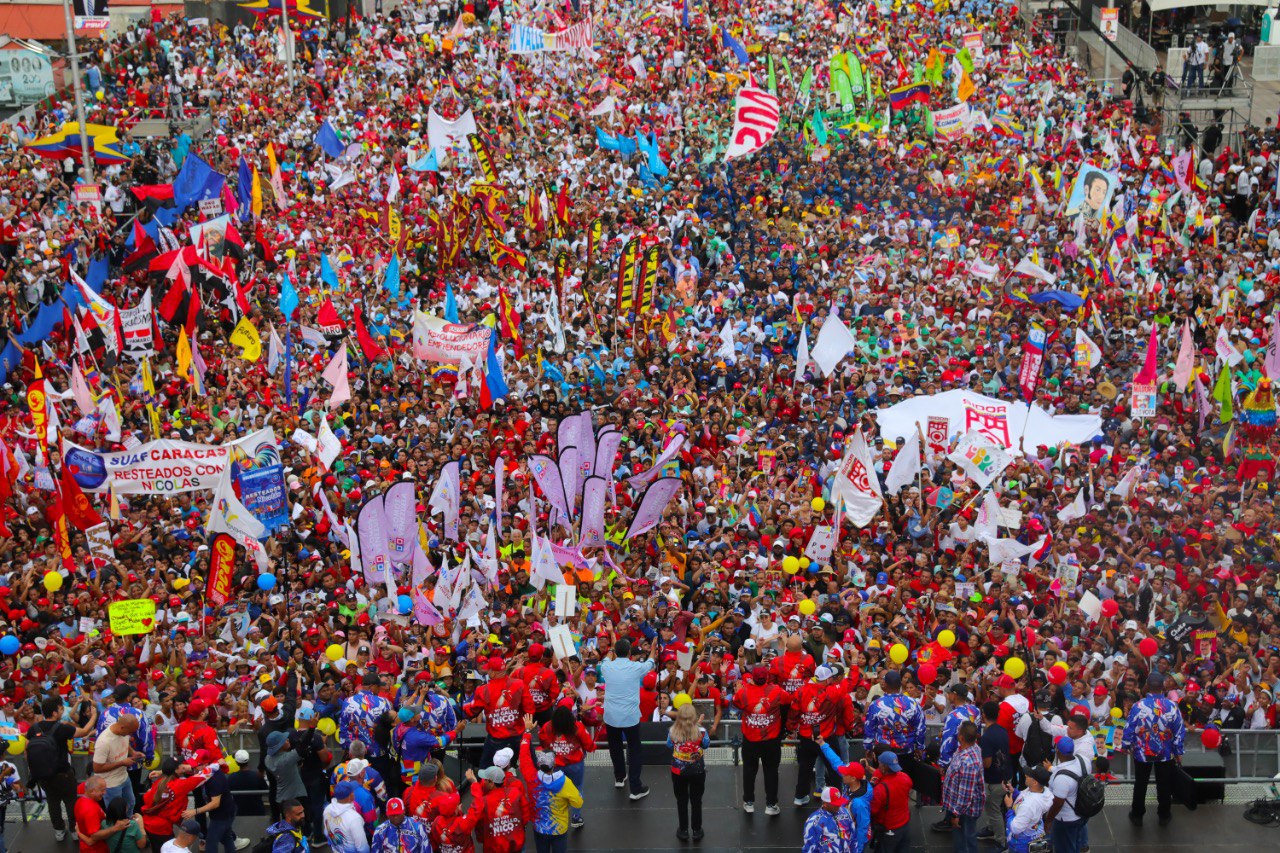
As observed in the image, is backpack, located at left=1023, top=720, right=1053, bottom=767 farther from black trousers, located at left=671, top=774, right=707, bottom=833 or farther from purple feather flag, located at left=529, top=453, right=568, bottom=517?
purple feather flag, located at left=529, top=453, right=568, bottom=517

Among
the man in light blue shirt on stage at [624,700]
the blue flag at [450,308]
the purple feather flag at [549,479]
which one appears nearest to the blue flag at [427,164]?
the blue flag at [450,308]

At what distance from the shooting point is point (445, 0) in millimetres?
39344

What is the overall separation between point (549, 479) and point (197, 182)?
11.5 meters

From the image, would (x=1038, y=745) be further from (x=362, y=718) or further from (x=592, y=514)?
(x=592, y=514)

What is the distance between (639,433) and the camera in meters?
19.0

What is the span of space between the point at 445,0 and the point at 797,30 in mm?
8949

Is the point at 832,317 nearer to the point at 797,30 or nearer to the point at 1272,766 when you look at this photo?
the point at 1272,766

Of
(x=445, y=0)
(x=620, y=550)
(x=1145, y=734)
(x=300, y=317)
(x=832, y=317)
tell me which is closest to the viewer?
(x=1145, y=734)

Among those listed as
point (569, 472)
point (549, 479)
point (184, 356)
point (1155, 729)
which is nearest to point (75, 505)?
point (184, 356)

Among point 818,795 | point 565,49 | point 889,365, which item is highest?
point 565,49

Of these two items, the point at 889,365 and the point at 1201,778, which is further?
the point at 889,365

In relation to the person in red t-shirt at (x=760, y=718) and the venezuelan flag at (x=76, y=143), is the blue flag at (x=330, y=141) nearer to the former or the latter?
the venezuelan flag at (x=76, y=143)

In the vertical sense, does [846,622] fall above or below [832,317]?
below

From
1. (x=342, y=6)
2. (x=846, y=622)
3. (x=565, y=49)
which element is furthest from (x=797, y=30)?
(x=846, y=622)
